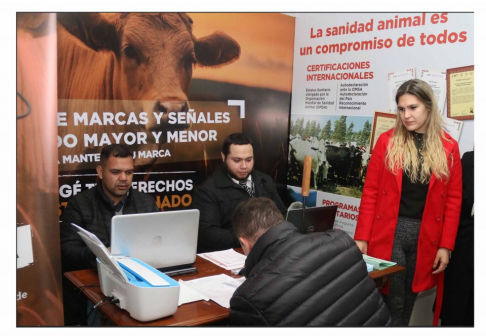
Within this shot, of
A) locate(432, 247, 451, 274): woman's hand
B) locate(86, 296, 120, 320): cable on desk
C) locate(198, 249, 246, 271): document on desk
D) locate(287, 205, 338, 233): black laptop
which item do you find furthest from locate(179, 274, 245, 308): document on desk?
locate(432, 247, 451, 274): woman's hand

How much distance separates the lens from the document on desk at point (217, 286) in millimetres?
2159

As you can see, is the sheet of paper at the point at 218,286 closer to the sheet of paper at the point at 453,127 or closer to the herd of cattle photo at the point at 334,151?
the sheet of paper at the point at 453,127

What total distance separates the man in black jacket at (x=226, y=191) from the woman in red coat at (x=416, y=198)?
3.59 ft

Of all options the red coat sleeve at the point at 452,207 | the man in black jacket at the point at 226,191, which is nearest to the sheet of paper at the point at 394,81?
the red coat sleeve at the point at 452,207

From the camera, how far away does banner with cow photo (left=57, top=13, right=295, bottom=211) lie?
141 inches

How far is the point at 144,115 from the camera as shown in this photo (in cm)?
390

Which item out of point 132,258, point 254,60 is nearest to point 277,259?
point 132,258

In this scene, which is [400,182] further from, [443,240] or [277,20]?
[277,20]

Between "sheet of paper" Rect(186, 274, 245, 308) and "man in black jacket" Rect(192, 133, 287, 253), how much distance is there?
87 centimetres

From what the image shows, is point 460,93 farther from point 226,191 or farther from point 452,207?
point 226,191

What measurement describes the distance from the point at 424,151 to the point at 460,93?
73 cm

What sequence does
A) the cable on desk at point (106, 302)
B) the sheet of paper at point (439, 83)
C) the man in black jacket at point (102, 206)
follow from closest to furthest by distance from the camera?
the cable on desk at point (106, 302) → the man in black jacket at point (102, 206) → the sheet of paper at point (439, 83)

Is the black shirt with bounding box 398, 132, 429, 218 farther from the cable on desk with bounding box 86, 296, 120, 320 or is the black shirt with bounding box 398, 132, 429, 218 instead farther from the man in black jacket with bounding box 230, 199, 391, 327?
the cable on desk with bounding box 86, 296, 120, 320

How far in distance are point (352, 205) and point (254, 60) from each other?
5.35 ft
